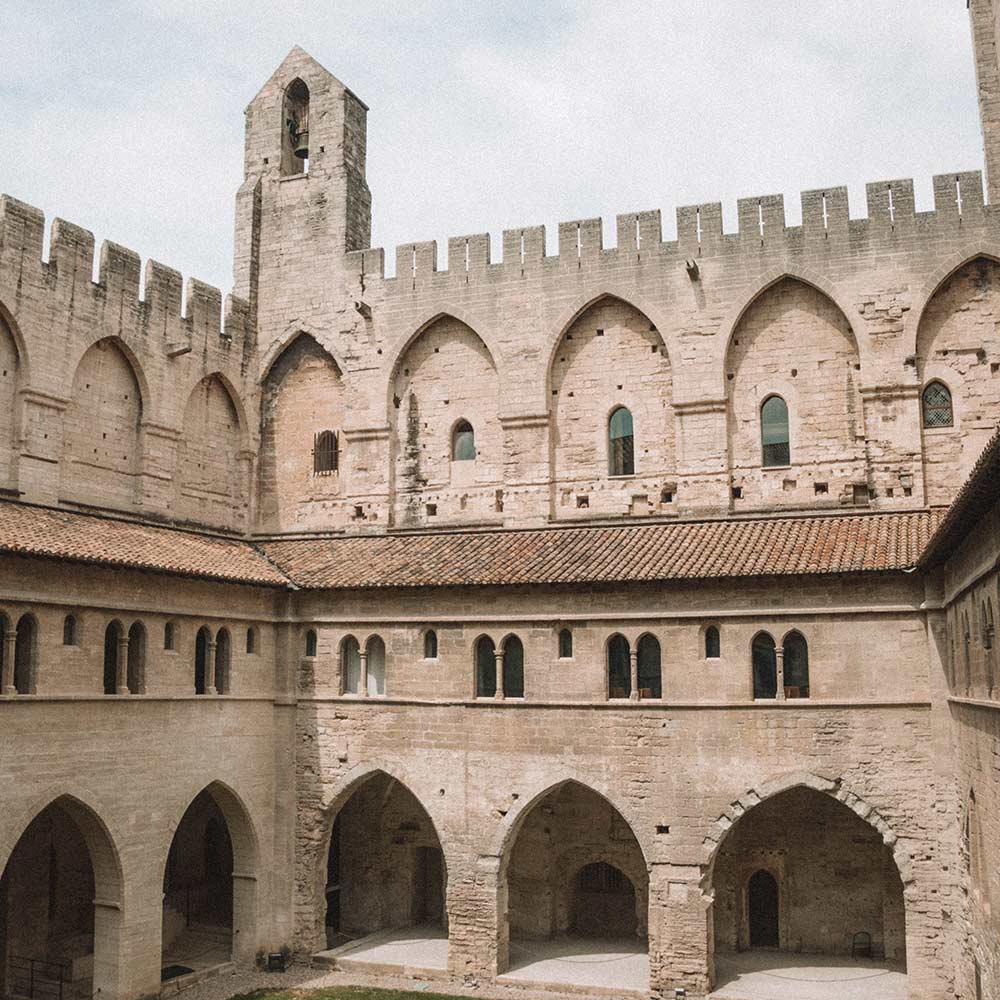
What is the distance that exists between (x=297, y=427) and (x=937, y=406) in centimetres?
1580

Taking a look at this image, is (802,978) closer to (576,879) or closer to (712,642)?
(576,879)

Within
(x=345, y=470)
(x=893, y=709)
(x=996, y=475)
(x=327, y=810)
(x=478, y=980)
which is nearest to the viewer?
(x=996, y=475)

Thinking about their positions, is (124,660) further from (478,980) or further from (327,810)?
(478,980)

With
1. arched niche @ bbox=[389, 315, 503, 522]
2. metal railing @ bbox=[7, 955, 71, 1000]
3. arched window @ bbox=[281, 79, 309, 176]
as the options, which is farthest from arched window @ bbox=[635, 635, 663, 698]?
arched window @ bbox=[281, 79, 309, 176]

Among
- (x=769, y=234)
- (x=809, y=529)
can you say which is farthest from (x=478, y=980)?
(x=769, y=234)

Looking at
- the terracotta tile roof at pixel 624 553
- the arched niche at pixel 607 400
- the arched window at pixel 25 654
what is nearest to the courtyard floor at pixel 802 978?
the terracotta tile roof at pixel 624 553

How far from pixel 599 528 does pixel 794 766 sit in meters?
7.08

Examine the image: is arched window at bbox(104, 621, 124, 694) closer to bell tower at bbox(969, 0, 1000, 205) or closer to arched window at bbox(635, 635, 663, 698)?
arched window at bbox(635, 635, 663, 698)

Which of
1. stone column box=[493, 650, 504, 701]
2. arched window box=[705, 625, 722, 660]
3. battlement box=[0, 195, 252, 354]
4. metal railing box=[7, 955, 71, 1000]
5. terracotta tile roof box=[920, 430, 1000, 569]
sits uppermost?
battlement box=[0, 195, 252, 354]

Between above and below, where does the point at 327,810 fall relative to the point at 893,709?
below

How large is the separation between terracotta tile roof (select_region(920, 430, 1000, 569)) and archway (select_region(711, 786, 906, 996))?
24.9 feet

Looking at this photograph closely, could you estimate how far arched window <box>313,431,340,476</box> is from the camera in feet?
97.3

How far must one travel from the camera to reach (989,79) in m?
26.1

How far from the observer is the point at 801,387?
25734 millimetres
